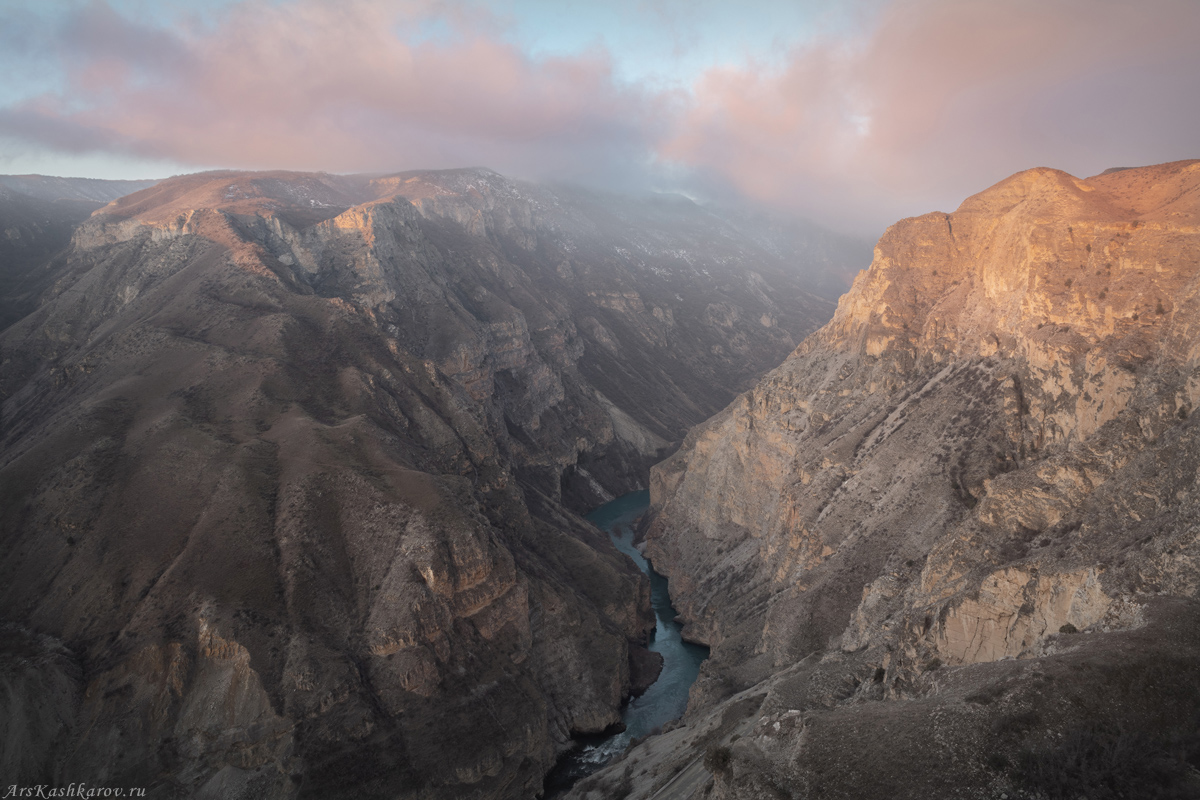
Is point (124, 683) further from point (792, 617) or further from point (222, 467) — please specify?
point (792, 617)

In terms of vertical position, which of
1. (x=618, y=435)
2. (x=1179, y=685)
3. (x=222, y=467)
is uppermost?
(x=1179, y=685)

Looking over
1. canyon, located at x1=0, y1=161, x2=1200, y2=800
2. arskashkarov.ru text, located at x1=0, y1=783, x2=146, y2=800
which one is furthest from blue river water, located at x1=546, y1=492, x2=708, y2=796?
arskashkarov.ru text, located at x1=0, y1=783, x2=146, y2=800

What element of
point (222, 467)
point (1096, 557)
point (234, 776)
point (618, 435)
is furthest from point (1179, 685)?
point (618, 435)

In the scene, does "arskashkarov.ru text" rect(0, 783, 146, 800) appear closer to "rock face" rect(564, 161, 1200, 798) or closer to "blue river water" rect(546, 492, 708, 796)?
"blue river water" rect(546, 492, 708, 796)

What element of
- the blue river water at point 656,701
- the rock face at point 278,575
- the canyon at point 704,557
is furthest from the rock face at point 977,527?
the rock face at point 278,575

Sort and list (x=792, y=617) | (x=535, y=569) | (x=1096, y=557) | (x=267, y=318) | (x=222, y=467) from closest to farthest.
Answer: (x=1096, y=557) < (x=792, y=617) < (x=222, y=467) < (x=535, y=569) < (x=267, y=318)

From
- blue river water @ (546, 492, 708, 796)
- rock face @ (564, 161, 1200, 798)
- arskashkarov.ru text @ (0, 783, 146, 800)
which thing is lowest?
blue river water @ (546, 492, 708, 796)

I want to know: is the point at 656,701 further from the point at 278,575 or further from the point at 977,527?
the point at 977,527

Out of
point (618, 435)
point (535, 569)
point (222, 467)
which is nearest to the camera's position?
point (222, 467)
